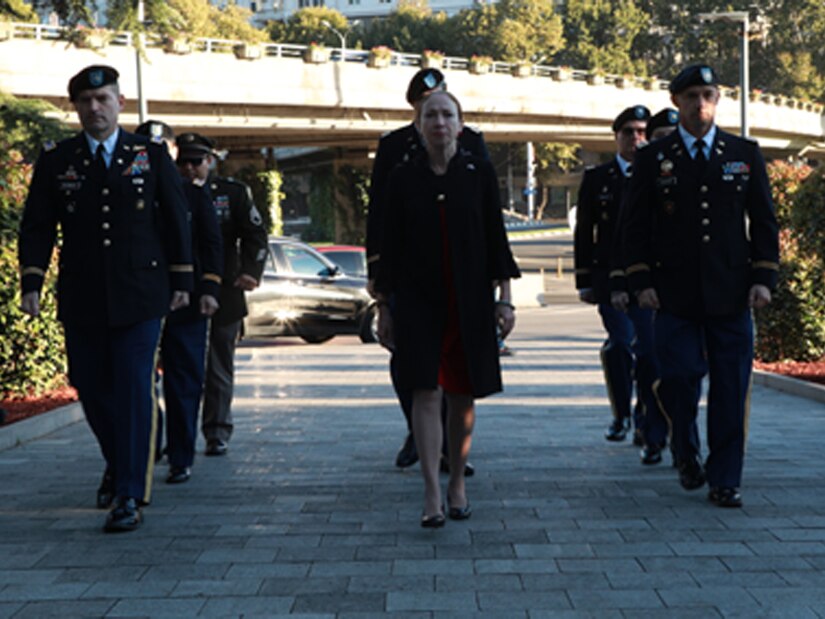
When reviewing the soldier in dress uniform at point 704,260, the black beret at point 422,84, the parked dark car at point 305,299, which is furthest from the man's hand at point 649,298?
the parked dark car at point 305,299

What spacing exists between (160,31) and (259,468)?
5812 mm

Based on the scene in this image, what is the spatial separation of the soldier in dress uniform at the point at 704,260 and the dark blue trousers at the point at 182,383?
2.54 meters

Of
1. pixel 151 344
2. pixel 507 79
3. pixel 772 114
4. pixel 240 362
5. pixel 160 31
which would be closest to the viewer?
pixel 151 344

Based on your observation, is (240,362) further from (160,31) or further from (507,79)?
(507,79)

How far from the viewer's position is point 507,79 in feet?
155

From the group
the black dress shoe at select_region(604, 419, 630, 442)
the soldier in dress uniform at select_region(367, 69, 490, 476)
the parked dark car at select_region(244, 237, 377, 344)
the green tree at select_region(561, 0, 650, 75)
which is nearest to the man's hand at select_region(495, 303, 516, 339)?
the soldier in dress uniform at select_region(367, 69, 490, 476)

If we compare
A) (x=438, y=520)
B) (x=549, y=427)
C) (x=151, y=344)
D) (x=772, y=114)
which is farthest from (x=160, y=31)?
(x=772, y=114)

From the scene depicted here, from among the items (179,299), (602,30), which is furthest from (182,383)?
(602,30)

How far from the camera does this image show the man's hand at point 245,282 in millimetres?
8445

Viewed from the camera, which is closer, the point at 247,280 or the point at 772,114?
the point at 247,280

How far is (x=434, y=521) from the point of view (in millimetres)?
5770

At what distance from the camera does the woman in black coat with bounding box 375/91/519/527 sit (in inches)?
235

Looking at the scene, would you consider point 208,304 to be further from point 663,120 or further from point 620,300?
point 663,120

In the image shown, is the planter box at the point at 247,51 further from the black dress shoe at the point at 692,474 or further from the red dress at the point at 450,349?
the red dress at the point at 450,349
